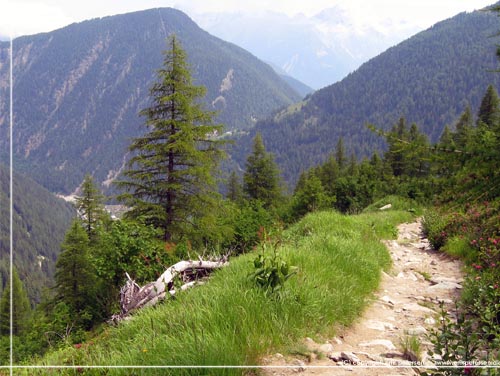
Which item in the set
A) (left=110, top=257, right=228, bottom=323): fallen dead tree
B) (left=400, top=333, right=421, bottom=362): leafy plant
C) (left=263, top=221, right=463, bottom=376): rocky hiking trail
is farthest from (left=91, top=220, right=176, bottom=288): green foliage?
(left=400, top=333, right=421, bottom=362): leafy plant

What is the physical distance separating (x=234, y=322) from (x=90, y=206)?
30.5m

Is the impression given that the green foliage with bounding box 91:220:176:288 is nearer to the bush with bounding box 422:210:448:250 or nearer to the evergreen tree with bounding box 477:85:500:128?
the bush with bounding box 422:210:448:250

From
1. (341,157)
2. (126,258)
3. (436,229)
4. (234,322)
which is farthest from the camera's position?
(341,157)

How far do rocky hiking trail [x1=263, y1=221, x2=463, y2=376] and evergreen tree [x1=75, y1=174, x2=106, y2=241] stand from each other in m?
27.2

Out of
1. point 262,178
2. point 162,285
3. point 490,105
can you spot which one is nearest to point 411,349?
point 162,285

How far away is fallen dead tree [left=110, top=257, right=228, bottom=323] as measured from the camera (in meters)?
5.29

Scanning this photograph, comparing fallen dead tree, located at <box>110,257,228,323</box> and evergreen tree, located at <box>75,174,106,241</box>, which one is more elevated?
fallen dead tree, located at <box>110,257,228,323</box>

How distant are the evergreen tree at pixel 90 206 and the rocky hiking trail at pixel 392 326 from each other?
27.2m

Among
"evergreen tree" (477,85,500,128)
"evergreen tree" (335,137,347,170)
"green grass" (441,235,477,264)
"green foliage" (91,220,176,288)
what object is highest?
"evergreen tree" (477,85,500,128)

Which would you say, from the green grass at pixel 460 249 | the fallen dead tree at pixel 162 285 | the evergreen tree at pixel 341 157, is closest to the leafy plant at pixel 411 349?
the fallen dead tree at pixel 162 285

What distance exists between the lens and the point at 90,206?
30781 mm

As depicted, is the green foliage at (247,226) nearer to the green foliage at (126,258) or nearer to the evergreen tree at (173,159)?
the evergreen tree at (173,159)

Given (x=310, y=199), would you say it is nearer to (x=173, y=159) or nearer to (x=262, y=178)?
(x=173, y=159)

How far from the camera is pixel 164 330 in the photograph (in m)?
3.41
